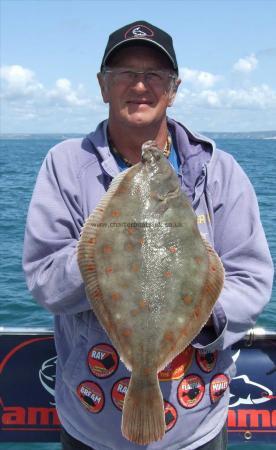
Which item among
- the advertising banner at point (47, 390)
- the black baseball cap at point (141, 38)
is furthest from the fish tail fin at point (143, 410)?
the advertising banner at point (47, 390)

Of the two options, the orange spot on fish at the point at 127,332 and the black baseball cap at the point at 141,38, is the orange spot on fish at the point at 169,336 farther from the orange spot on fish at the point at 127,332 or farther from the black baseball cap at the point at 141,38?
the black baseball cap at the point at 141,38

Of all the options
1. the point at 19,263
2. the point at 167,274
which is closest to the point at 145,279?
the point at 167,274

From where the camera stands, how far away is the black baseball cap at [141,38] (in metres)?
2.94

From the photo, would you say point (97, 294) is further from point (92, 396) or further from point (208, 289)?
point (92, 396)

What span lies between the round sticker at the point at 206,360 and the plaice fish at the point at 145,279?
0.47 meters

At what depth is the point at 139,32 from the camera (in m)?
2.99

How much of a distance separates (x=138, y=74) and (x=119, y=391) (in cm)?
170

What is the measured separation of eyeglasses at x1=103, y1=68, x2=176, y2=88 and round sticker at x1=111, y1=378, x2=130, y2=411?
159 centimetres

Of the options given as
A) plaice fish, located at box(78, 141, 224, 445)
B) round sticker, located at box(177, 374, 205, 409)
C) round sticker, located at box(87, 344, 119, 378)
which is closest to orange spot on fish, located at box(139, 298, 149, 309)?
plaice fish, located at box(78, 141, 224, 445)

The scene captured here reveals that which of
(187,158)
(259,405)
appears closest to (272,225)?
(259,405)

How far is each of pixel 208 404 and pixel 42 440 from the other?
1848mm

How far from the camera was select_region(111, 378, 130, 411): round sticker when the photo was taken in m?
2.89

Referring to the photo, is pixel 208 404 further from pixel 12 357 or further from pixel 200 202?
pixel 12 357

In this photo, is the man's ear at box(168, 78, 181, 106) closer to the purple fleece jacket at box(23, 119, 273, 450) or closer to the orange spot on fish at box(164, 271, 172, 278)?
the purple fleece jacket at box(23, 119, 273, 450)
